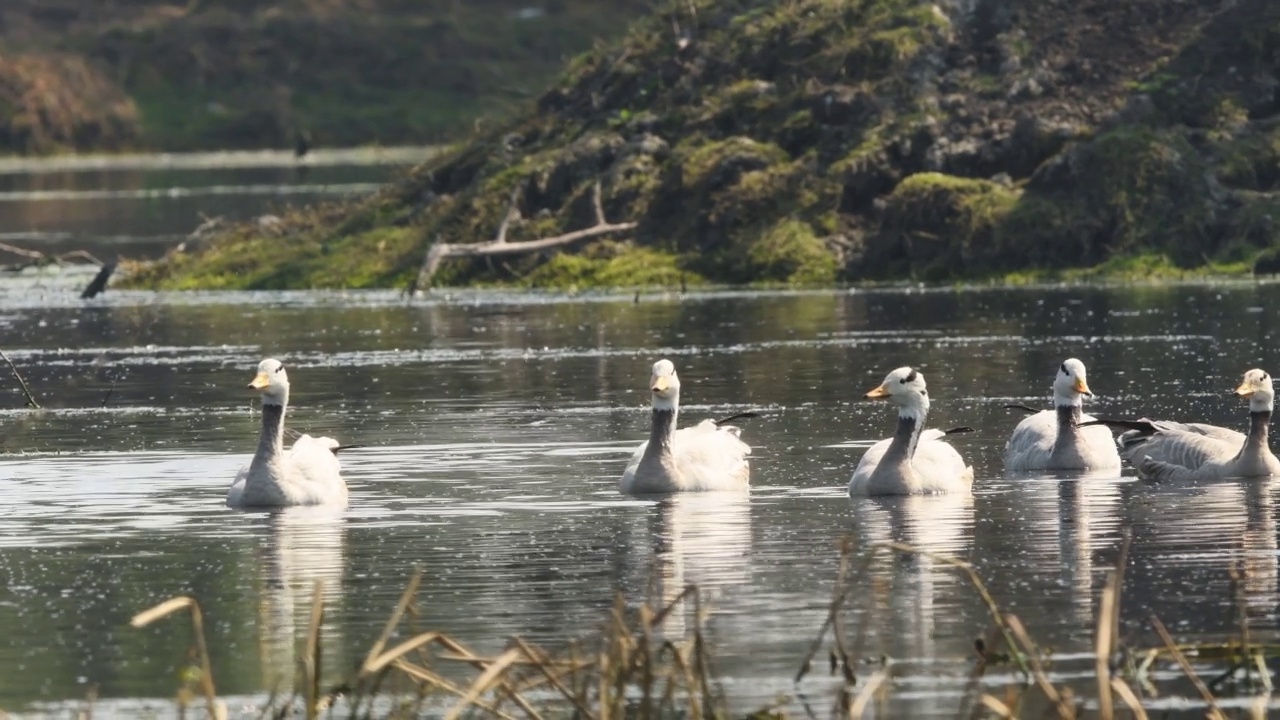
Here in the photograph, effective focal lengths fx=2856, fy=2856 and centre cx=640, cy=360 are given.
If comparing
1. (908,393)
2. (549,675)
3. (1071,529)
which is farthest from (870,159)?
(549,675)

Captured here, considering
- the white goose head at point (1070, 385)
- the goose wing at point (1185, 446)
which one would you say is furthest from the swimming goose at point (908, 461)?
the white goose head at point (1070, 385)

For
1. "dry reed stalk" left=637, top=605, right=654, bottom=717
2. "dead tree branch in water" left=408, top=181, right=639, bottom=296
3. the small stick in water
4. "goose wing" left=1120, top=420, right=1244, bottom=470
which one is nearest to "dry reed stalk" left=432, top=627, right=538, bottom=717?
"dry reed stalk" left=637, top=605, right=654, bottom=717

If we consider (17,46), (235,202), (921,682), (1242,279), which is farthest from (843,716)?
(17,46)

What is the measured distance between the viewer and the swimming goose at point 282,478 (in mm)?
24391

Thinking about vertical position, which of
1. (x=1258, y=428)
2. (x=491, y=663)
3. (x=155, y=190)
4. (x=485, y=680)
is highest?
(x=155, y=190)

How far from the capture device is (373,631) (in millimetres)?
17531

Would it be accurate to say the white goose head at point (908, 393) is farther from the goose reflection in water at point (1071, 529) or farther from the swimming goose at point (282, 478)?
the swimming goose at point (282, 478)

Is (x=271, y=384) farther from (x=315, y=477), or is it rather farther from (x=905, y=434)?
(x=905, y=434)

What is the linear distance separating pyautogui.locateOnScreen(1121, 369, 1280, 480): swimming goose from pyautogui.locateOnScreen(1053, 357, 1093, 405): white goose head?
38.1 inches

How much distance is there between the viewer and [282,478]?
2447 cm

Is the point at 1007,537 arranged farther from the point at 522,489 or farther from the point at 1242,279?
the point at 1242,279

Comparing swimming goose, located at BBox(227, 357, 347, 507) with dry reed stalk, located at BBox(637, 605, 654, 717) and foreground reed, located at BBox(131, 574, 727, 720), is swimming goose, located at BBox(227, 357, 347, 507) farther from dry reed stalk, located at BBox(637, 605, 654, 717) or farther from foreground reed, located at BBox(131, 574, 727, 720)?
dry reed stalk, located at BBox(637, 605, 654, 717)

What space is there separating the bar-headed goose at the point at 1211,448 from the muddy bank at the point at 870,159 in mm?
25113

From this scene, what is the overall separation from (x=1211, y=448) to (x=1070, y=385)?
178 centimetres
